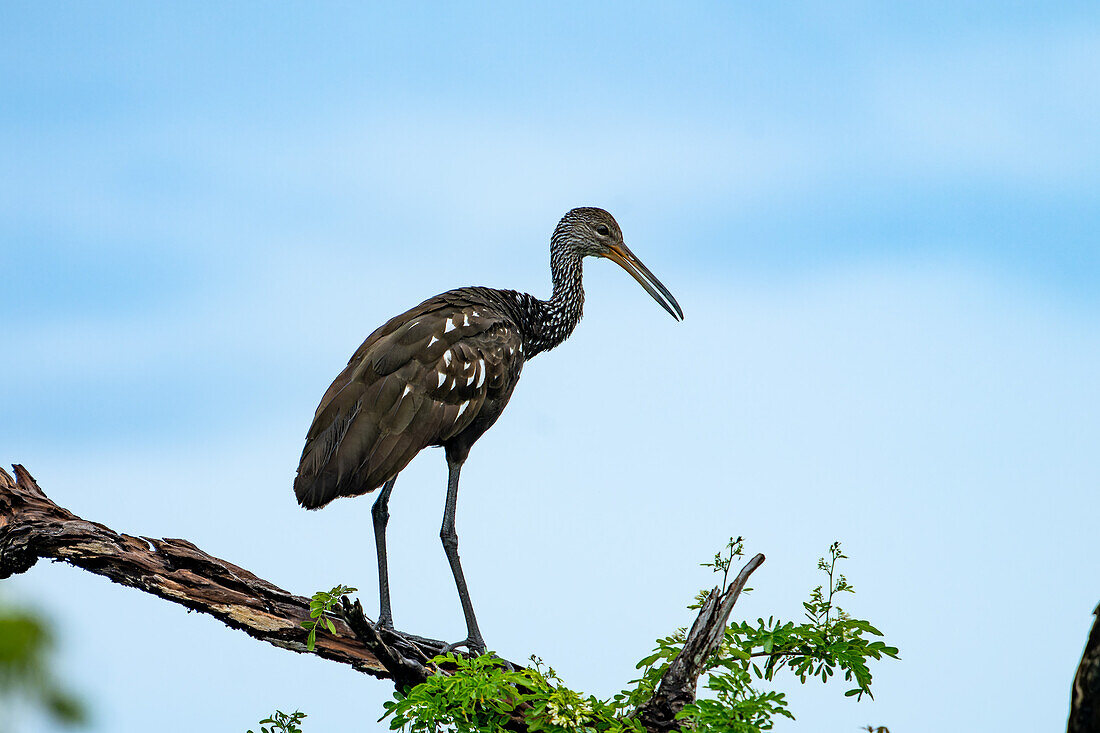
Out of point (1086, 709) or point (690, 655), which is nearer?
point (1086, 709)

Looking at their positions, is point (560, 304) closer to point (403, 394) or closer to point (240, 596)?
point (403, 394)

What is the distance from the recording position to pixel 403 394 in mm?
7414

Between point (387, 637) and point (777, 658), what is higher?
point (777, 658)

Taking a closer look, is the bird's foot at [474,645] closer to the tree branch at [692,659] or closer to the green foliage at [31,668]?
the tree branch at [692,659]

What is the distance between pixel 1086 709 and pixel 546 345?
18.6 ft

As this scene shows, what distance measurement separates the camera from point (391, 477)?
283 inches

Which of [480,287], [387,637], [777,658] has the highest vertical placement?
[480,287]

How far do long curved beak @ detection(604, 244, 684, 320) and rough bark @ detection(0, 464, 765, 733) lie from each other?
3896 mm

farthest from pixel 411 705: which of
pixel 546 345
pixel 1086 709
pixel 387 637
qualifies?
pixel 546 345

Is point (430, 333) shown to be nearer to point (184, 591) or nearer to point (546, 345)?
point (546, 345)

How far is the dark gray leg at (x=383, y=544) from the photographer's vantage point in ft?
24.5

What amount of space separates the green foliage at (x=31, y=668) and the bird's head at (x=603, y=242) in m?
5.48

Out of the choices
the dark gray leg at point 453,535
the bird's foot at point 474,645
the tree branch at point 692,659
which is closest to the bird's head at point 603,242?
the dark gray leg at point 453,535

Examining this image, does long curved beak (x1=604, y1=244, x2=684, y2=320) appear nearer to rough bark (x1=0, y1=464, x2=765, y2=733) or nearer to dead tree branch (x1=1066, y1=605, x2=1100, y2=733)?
rough bark (x1=0, y1=464, x2=765, y2=733)
